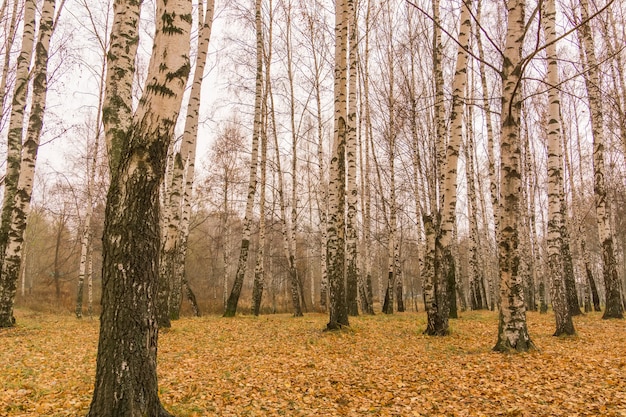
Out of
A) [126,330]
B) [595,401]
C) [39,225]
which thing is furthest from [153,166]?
[39,225]

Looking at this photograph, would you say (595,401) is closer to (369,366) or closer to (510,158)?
(369,366)

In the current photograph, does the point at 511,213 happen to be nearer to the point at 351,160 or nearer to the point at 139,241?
the point at 351,160

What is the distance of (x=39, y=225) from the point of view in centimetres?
3656

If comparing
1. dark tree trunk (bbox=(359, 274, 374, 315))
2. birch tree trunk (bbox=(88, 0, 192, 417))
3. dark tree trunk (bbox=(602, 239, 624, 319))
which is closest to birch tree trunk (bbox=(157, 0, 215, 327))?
birch tree trunk (bbox=(88, 0, 192, 417))

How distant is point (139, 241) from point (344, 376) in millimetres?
3677

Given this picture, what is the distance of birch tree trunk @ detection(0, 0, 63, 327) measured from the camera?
922 centimetres

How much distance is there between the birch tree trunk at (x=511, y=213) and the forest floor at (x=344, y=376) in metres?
0.42

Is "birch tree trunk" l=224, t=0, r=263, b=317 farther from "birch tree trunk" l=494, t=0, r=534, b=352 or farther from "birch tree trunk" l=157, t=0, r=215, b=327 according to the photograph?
"birch tree trunk" l=494, t=0, r=534, b=352

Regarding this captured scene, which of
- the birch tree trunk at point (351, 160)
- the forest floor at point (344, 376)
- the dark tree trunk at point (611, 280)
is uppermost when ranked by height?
the birch tree trunk at point (351, 160)

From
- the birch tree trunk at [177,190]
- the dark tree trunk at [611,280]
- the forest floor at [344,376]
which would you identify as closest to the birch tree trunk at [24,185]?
the forest floor at [344,376]

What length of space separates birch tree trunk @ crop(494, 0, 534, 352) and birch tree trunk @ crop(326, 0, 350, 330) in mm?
3611

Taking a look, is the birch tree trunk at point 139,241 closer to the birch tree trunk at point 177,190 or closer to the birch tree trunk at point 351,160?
the birch tree trunk at point 177,190

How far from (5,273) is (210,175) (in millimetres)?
13984

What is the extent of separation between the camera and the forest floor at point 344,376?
4.06 metres
